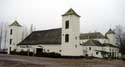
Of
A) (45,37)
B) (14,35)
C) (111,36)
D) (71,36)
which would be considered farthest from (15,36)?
(111,36)

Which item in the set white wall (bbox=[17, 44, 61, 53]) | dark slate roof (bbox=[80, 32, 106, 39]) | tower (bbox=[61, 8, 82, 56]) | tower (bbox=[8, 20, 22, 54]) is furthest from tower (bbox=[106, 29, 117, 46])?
white wall (bbox=[17, 44, 61, 53])

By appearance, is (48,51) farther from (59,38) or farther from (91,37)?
(91,37)

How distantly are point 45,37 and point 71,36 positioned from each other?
417 inches

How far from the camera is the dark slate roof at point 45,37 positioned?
48963 millimetres

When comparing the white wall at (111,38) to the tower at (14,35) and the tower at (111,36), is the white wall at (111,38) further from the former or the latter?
the tower at (14,35)

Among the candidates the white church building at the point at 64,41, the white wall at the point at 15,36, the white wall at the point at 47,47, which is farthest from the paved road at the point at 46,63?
the white wall at the point at 15,36

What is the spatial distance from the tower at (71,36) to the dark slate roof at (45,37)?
101 inches

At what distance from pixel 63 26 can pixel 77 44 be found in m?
5.47

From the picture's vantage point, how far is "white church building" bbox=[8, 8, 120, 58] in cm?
4481

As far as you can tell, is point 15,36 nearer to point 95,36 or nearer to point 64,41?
point 64,41

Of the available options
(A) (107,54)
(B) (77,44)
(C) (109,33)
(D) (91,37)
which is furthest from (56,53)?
(C) (109,33)

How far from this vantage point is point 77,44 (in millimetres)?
45062

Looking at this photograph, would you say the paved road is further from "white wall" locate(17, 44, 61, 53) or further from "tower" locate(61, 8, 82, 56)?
"white wall" locate(17, 44, 61, 53)

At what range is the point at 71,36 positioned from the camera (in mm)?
44562
